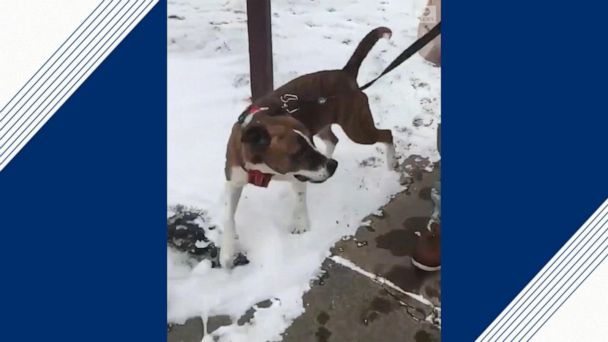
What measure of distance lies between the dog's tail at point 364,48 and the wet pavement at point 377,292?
0.29 meters

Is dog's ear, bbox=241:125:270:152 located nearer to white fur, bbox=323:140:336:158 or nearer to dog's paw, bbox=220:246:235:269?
white fur, bbox=323:140:336:158

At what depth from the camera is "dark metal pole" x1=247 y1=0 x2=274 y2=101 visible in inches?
54.7

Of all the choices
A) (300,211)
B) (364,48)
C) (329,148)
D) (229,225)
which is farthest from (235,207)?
(364,48)

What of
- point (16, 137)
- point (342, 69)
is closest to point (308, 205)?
point (342, 69)

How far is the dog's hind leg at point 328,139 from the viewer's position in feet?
4.55

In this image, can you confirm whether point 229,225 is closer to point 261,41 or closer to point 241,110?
point 241,110

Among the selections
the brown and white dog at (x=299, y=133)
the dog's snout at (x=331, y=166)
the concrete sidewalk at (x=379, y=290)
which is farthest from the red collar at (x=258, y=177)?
the concrete sidewalk at (x=379, y=290)

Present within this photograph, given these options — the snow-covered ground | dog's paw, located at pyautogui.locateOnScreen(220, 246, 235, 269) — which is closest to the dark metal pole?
the snow-covered ground

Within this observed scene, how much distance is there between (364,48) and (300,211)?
1.48 feet

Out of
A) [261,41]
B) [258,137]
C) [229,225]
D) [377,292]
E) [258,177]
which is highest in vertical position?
[261,41]

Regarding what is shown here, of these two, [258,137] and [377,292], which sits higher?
[258,137]

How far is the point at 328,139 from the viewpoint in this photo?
1.39m

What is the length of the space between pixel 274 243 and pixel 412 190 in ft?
1.26

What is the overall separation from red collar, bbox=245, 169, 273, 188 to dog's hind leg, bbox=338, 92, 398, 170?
0.24m
